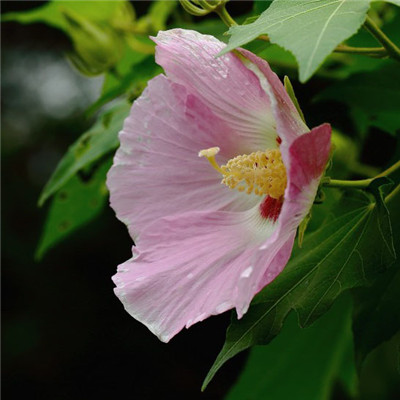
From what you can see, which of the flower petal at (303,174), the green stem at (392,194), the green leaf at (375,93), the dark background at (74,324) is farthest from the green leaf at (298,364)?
the dark background at (74,324)

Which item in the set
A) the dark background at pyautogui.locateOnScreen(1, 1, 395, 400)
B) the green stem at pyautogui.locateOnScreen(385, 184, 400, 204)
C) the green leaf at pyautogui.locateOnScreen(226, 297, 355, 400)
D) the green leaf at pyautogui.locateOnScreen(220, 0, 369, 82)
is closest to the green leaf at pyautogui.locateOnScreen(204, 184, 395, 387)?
the green stem at pyautogui.locateOnScreen(385, 184, 400, 204)

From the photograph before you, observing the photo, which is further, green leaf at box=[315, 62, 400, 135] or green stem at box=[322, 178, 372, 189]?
green leaf at box=[315, 62, 400, 135]

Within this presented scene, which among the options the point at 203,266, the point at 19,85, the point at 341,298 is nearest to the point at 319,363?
the point at 341,298

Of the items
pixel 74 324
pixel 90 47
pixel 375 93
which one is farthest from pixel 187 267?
pixel 74 324

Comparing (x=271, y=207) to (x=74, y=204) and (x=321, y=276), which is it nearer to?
(x=321, y=276)

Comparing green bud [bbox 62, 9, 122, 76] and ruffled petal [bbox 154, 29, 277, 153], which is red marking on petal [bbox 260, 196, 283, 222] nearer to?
ruffled petal [bbox 154, 29, 277, 153]

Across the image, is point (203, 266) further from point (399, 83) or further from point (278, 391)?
point (278, 391)

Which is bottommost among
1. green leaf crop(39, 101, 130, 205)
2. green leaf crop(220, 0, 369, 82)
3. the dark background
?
the dark background

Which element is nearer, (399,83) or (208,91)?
(208,91)
